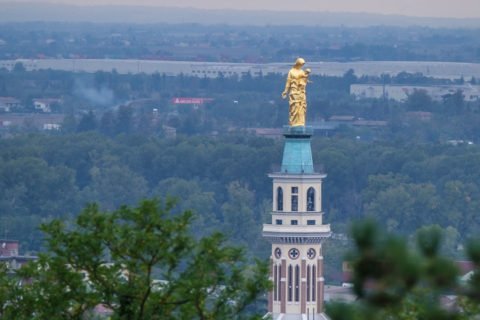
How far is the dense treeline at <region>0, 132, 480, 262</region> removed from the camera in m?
77.4

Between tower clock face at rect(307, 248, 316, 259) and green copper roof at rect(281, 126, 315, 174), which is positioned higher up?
green copper roof at rect(281, 126, 315, 174)

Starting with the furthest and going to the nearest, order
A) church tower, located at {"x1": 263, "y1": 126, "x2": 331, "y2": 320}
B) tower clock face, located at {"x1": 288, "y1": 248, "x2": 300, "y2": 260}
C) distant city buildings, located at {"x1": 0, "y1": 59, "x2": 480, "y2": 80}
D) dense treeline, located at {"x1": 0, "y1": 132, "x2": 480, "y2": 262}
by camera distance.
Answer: distant city buildings, located at {"x1": 0, "y1": 59, "x2": 480, "y2": 80} < dense treeline, located at {"x1": 0, "y1": 132, "x2": 480, "y2": 262} < tower clock face, located at {"x1": 288, "y1": 248, "x2": 300, "y2": 260} < church tower, located at {"x1": 263, "y1": 126, "x2": 331, "y2": 320}

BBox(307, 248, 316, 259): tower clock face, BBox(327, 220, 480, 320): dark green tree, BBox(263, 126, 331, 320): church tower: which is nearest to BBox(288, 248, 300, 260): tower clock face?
BBox(263, 126, 331, 320): church tower

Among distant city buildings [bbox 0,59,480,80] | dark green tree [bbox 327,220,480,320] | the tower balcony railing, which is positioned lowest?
distant city buildings [bbox 0,59,480,80]

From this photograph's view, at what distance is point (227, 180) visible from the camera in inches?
3597

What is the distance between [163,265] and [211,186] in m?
70.3

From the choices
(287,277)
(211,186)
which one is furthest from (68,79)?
(287,277)

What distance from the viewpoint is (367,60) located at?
187m

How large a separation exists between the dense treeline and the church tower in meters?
29.5

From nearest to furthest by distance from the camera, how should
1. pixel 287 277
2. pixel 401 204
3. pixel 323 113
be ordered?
pixel 287 277 → pixel 401 204 → pixel 323 113

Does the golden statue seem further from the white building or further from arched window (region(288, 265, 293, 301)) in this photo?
the white building

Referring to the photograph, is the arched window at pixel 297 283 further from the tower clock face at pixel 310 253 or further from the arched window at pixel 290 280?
the tower clock face at pixel 310 253

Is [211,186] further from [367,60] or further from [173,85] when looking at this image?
[367,60]

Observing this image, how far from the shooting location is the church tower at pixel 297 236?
35.6 meters
